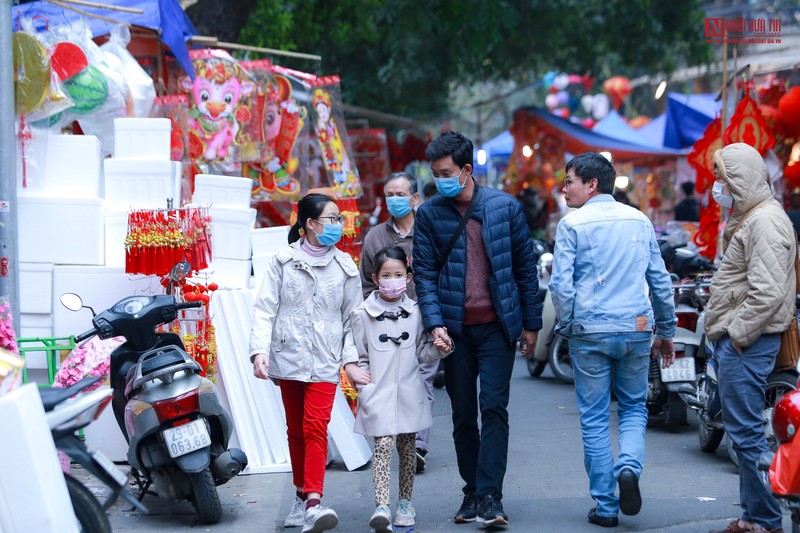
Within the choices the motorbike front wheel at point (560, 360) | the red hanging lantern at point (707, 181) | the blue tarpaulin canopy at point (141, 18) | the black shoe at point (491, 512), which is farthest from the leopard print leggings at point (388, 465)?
the red hanging lantern at point (707, 181)

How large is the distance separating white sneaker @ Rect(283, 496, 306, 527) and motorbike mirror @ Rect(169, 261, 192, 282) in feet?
5.38

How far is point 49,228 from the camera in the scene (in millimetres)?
7035

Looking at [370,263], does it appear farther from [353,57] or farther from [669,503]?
[353,57]

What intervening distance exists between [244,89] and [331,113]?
1.31m

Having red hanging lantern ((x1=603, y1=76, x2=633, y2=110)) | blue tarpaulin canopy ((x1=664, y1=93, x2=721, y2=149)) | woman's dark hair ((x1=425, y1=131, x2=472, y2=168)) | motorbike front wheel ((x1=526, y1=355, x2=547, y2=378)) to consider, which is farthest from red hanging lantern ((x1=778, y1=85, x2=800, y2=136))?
red hanging lantern ((x1=603, y1=76, x2=633, y2=110))

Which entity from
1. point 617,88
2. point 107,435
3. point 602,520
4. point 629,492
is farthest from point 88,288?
Result: point 617,88

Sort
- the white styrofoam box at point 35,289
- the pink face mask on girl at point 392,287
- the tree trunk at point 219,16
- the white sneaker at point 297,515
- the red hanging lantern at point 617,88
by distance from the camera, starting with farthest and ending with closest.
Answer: the red hanging lantern at point 617,88 → the tree trunk at point 219,16 → the white styrofoam box at point 35,289 → the white sneaker at point 297,515 → the pink face mask on girl at point 392,287

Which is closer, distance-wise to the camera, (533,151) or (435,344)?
(435,344)

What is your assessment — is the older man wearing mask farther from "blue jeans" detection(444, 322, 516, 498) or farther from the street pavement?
"blue jeans" detection(444, 322, 516, 498)

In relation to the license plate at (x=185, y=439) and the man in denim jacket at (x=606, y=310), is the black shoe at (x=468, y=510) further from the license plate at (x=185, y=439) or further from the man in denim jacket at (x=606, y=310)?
the license plate at (x=185, y=439)

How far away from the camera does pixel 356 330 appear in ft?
18.1

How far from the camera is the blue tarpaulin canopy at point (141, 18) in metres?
8.16

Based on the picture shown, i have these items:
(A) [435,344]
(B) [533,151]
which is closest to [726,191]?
(A) [435,344]

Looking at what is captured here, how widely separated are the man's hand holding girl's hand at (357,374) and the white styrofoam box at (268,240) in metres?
2.35
